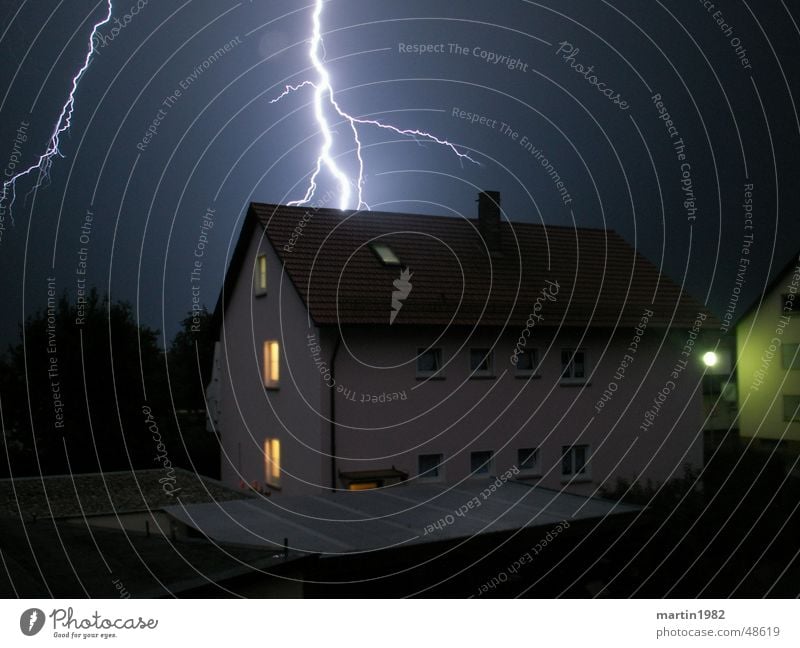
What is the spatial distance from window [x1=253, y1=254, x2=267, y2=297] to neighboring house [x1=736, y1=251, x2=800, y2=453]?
420 inches

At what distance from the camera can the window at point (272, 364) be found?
40.6 feet

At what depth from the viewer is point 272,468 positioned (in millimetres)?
12477

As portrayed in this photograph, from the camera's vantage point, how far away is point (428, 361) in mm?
11781

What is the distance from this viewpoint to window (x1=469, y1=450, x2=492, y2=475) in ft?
37.9

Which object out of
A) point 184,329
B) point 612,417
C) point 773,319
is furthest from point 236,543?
point 773,319

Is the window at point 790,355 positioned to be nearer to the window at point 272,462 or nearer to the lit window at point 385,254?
the lit window at point 385,254

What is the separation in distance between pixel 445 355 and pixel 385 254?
5.49 ft

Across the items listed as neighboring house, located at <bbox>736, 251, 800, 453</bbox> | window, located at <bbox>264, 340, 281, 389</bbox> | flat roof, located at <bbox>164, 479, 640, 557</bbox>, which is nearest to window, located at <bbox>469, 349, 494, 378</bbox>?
window, located at <bbox>264, 340, 281, 389</bbox>

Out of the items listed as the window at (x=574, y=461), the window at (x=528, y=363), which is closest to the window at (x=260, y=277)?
the window at (x=528, y=363)

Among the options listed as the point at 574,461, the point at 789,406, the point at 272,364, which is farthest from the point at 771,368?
the point at 272,364

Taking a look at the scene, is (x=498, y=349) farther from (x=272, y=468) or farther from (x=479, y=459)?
(x=272, y=468)

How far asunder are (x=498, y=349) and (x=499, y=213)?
8.39ft

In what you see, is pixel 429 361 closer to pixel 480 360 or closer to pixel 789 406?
pixel 480 360
